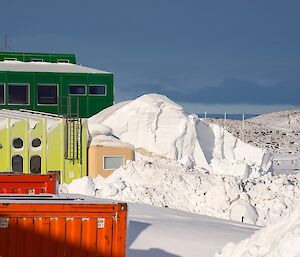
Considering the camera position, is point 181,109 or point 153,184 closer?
point 153,184

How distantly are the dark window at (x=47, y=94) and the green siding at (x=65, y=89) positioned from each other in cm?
32

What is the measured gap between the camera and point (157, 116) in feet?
138

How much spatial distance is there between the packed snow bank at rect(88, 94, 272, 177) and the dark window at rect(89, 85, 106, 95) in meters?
5.59

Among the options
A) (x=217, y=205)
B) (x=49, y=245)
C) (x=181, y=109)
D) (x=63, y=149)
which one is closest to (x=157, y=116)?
(x=181, y=109)

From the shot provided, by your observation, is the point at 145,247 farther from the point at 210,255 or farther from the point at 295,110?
the point at 295,110

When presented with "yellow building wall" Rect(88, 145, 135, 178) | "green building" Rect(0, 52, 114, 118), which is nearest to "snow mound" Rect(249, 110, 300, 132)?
"green building" Rect(0, 52, 114, 118)

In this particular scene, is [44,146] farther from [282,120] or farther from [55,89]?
[282,120]

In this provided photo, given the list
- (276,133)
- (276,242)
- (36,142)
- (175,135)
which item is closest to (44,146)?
(36,142)

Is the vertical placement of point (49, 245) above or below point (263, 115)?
above

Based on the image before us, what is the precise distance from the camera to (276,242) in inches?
404

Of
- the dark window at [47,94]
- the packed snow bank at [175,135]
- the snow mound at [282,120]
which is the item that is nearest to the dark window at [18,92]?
the dark window at [47,94]

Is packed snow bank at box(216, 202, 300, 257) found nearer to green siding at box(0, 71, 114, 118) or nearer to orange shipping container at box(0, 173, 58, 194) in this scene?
orange shipping container at box(0, 173, 58, 194)

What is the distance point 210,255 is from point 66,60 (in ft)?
153

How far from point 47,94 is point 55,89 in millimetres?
738
